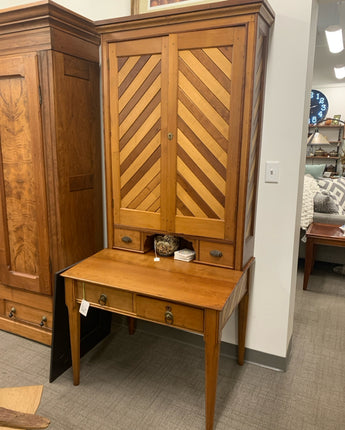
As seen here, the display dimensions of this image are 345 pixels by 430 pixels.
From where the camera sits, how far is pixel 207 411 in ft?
5.52

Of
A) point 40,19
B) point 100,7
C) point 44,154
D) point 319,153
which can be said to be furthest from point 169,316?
point 319,153

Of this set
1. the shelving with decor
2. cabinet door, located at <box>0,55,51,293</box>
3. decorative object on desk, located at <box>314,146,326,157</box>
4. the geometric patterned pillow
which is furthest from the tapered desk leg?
decorative object on desk, located at <box>314,146,326,157</box>

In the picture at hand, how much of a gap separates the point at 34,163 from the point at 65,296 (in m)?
0.83

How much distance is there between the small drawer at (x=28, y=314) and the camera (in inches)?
94.0

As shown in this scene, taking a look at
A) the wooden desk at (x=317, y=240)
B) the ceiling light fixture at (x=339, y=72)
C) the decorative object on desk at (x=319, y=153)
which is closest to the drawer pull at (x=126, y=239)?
the wooden desk at (x=317, y=240)

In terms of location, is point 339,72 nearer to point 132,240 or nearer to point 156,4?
point 156,4

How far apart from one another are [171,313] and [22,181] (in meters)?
1.30

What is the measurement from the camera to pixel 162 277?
1.86 metres

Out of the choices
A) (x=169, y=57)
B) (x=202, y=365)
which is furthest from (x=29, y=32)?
(x=202, y=365)

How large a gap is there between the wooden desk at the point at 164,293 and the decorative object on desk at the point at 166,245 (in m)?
0.05

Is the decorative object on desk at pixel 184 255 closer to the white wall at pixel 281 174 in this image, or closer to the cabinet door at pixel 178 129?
the cabinet door at pixel 178 129

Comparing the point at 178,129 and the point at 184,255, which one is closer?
the point at 178,129

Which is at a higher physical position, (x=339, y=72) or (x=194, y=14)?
(x=339, y=72)

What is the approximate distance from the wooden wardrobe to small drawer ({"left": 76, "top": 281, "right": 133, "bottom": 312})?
41 centimetres
